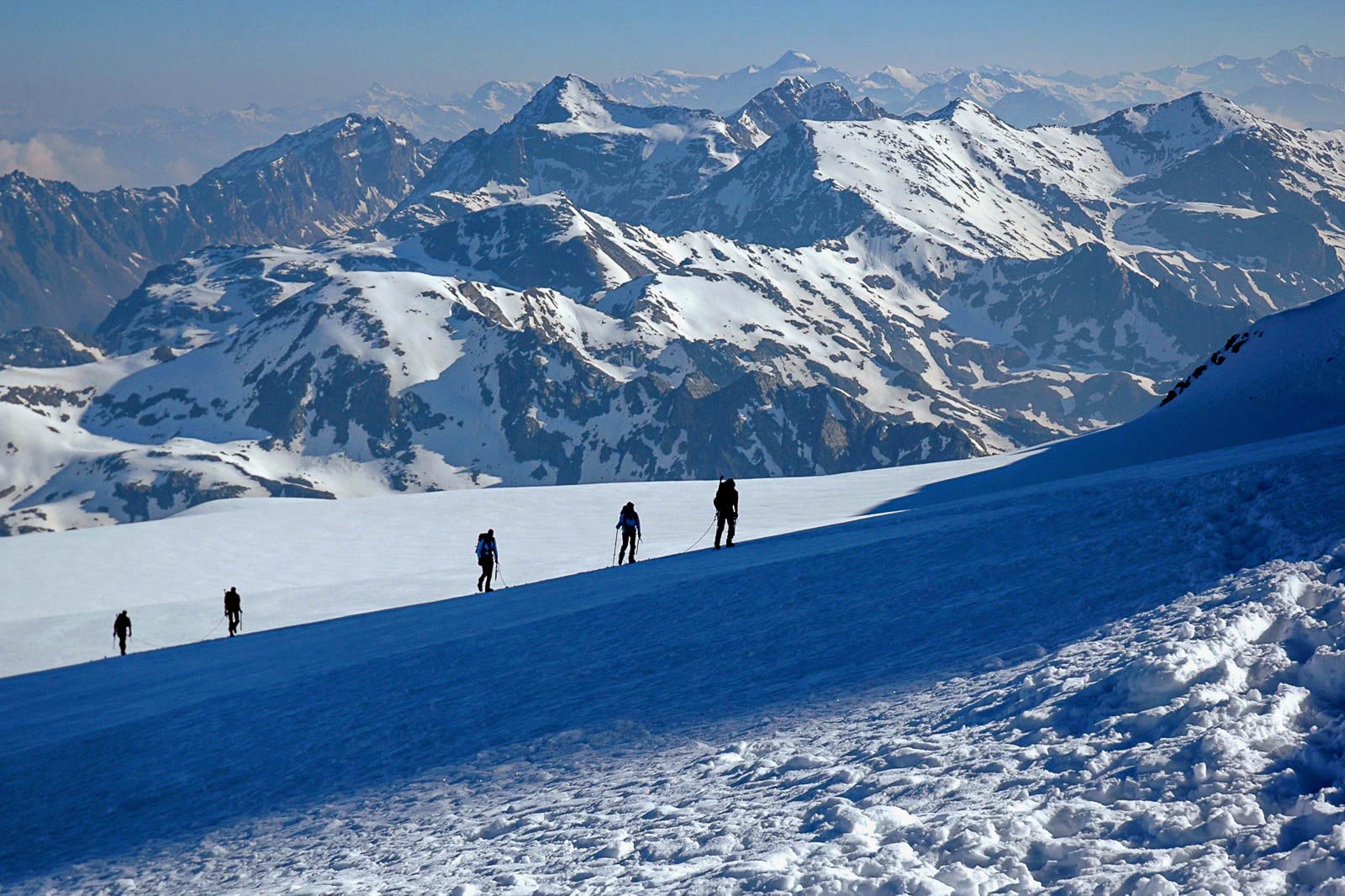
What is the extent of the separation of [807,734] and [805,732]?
0.26 ft

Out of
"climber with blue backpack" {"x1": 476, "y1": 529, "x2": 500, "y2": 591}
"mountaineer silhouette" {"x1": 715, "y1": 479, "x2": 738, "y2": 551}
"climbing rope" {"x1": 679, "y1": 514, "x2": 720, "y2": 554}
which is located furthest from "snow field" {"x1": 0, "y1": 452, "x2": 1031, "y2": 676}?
"mountaineer silhouette" {"x1": 715, "y1": 479, "x2": 738, "y2": 551}

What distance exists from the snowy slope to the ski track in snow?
0.17 feet

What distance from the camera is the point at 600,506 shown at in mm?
51406

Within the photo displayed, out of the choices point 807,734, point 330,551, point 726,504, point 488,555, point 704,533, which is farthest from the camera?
point 330,551

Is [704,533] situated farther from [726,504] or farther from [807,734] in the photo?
[807,734]

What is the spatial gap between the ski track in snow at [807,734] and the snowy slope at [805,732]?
0.05 metres

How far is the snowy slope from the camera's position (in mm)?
9867

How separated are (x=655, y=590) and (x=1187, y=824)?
14.6 meters

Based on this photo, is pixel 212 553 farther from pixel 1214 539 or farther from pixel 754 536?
pixel 1214 539

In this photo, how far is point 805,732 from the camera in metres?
13.6

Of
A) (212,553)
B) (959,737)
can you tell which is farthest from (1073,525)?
(212,553)

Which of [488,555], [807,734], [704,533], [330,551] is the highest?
[330,551]

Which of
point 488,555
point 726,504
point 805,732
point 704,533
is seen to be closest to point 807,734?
point 805,732

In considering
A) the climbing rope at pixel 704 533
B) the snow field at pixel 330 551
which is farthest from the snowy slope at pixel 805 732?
the climbing rope at pixel 704 533
